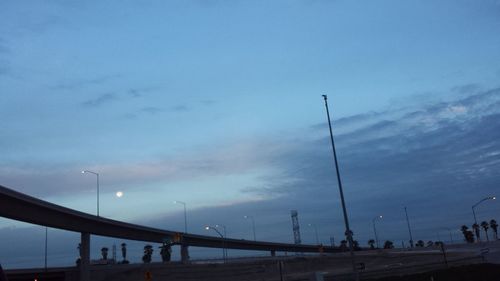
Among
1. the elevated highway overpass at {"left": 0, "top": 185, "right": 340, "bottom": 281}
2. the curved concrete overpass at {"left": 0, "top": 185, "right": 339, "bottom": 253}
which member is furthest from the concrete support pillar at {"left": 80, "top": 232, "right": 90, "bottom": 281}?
the curved concrete overpass at {"left": 0, "top": 185, "right": 339, "bottom": 253}

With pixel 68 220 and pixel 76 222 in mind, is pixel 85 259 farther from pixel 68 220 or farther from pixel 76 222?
pixel 68 220

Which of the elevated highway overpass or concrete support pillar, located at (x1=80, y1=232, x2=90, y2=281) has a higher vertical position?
the elevated highway overpass

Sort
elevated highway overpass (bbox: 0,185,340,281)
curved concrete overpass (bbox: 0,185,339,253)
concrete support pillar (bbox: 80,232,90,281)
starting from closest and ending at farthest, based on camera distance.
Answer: curved concrete overpass (bbox: 0,185,339,253), elevated highway overpass (bbox: 0,185,340,281), concrete support pillar (bbox: 80,232,90,281)

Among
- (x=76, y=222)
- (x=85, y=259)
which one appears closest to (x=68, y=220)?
(x=76, y=222)

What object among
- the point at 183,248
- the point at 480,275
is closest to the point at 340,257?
the point at 183,248

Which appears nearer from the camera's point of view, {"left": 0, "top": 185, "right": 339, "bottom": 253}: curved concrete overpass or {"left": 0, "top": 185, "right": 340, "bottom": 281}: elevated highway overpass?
{"left": 0, "top": 185, "right": 339, "bottom": 253}: curved concrete overpass

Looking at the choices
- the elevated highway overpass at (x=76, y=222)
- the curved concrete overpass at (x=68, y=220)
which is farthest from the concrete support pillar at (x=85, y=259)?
the curved concrete overpass at (x=68, y=220)

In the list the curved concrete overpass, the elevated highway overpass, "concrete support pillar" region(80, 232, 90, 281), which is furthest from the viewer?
"concrete support pillar" region(80, 232, 90, 281)

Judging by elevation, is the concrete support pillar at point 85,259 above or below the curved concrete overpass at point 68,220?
below

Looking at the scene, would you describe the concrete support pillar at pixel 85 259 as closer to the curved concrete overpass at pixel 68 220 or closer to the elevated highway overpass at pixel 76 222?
the elevated highway overpass at pixel 76 222

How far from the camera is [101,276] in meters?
83.1

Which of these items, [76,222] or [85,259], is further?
[85,259]

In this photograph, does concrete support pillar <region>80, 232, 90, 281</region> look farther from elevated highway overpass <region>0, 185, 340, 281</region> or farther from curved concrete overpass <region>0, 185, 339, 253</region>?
curved concrete overpass <region>0, 185, 339, 253</region>

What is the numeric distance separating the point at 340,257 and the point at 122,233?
44.3 meters
